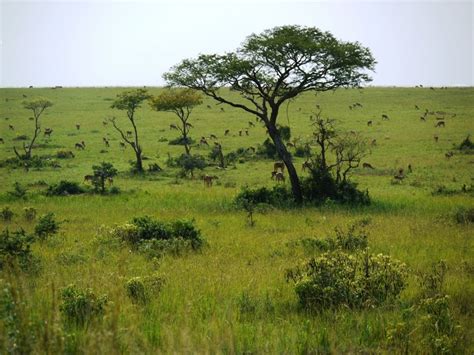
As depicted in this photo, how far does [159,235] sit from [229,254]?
8.42 ft

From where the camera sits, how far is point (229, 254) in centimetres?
1062

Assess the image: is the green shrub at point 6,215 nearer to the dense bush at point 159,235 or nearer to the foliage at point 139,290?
the dense bush at point 159,235

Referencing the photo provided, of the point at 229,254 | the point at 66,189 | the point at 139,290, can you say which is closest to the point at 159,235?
the point at 229,254

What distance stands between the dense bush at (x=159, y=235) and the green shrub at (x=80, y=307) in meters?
4.42

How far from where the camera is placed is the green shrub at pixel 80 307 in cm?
592

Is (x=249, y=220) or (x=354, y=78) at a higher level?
(x=354, y=78)

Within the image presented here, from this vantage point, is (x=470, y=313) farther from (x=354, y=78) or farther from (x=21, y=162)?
(x=21, y=162)

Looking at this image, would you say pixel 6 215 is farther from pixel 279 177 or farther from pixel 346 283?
pixel 279 177

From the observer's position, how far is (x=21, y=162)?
33438mm

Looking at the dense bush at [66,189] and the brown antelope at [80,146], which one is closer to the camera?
the dense bush at [66,189]

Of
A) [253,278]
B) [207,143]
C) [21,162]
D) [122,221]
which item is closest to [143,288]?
[253,278]

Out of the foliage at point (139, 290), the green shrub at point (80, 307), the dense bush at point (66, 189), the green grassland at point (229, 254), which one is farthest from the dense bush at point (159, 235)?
the dense bush at point (66, 189)

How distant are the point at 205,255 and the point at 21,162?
89.1 feet

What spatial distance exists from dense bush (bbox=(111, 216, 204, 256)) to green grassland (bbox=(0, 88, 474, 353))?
1.41 feet
